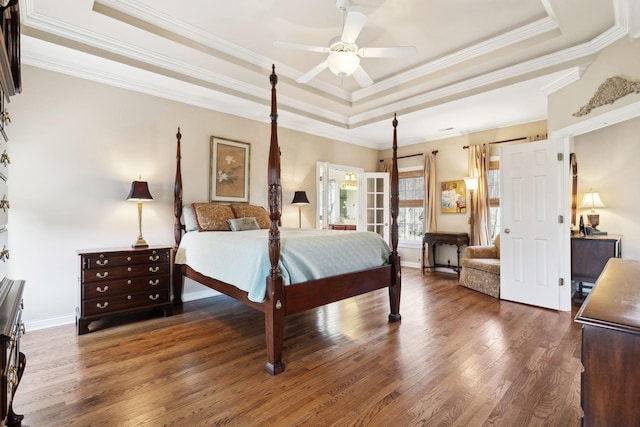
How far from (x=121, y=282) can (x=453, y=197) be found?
536 cm

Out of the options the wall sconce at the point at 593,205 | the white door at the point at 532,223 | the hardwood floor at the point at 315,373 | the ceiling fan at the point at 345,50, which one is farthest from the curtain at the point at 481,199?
the ceiling fan at the point at 345,50

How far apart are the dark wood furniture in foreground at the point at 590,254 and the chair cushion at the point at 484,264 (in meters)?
0.83

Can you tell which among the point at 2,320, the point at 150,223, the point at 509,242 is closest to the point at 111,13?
the point at 150,223

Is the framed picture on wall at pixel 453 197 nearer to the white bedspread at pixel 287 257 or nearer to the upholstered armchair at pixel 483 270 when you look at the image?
the upholstered armchair at pixel 483 270


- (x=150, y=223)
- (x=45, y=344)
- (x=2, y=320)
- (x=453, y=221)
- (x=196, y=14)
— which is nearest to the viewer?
(x=2, y=320)

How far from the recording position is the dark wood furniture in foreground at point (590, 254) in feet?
11.7

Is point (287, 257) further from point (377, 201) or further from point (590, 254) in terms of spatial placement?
point (377, 201)

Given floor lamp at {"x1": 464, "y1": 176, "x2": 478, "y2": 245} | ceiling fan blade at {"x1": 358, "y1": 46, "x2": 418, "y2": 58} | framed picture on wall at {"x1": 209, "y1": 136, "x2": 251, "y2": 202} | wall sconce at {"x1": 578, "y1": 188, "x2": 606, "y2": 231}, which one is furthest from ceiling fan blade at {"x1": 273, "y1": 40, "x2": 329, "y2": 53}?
wall sconce at {"x1": 578, "y1": 188, "x2": 606, "y2": 231}

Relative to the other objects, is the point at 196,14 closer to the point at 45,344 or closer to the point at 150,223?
the point at 150,223

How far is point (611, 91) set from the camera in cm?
290

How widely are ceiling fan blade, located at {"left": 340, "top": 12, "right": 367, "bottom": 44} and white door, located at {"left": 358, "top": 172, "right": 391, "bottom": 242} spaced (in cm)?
393

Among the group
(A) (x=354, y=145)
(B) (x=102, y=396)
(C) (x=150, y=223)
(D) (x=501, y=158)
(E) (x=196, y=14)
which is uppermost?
(E) (x=196, y=14)

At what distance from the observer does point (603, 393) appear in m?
0.90

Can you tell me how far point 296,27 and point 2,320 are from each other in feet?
10.7
